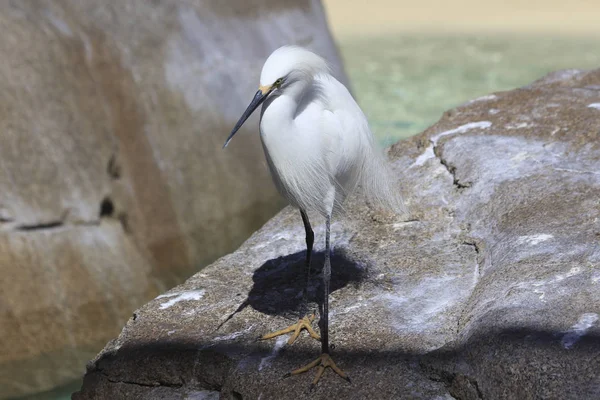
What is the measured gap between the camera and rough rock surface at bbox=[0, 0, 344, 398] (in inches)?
149

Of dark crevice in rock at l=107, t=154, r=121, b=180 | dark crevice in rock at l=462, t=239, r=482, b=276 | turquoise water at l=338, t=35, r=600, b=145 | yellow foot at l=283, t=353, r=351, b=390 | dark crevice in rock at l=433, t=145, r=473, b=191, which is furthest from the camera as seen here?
turquoise water at l=338, t=35, r=600, b=145

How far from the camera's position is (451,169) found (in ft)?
10.2

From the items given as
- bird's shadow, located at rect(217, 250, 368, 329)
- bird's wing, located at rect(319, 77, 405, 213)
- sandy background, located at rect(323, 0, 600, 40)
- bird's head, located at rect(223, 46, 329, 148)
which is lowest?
sandy background, located at rect(323, 0, 600, 40)

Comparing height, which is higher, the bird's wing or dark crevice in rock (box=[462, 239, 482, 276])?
the bird's wing

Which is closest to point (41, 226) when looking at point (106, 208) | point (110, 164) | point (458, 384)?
point (106, 208)

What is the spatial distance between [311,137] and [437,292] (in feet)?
2.20

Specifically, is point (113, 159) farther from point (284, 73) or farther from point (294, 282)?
point (284, 73)

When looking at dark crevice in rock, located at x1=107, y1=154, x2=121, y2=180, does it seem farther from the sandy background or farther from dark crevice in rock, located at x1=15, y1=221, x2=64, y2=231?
the sandy background

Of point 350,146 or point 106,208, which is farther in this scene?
point 106,208

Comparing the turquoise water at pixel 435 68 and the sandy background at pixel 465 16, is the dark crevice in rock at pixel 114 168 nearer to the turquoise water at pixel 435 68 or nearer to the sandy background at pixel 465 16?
the turquoise water at pixel 435 68

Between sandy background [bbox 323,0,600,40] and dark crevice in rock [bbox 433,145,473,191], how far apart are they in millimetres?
10303

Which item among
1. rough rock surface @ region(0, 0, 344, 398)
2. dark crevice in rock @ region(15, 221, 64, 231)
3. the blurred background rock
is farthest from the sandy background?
dark crevice in rock @ region(15, 221, 64, 231)

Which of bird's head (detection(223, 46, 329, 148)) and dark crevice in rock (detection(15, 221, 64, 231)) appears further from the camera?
dark crevice in rock (detection(15, 221, 64, 231))

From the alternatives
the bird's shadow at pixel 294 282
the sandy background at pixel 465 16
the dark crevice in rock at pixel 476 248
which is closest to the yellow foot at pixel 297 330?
the bird's shadow at pixel 294 282
